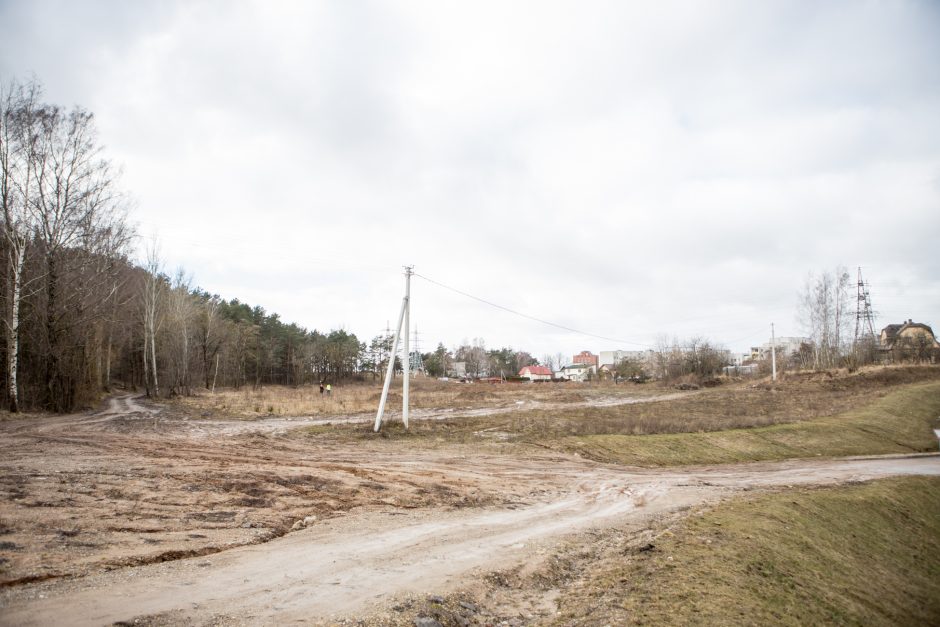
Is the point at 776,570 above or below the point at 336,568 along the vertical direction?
below

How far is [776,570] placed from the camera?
8008 millimetres

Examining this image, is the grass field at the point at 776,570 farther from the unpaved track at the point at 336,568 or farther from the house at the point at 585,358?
the house at the point at 585,358

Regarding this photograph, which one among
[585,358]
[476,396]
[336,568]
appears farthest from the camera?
[585,358]

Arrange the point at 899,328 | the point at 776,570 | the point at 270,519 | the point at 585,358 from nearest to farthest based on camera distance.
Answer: the point at 776,570, the point at 270,519, the point at 899,328, the point at 585,358

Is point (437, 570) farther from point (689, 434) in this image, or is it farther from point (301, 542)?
point (689, 434)

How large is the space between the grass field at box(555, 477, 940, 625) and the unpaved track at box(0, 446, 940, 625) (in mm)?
1508

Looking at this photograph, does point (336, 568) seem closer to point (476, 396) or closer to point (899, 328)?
point (476, 396)

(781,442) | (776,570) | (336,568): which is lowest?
(781,442)

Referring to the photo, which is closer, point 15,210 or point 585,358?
point 15,210

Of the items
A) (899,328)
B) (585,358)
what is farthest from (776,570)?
(585,358)

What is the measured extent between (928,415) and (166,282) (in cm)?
6686

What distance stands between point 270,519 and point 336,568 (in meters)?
2.43

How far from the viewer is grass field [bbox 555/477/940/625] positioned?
6.27m

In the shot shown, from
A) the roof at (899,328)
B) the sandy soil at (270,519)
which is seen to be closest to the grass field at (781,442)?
the sandy soil at (270,519)
